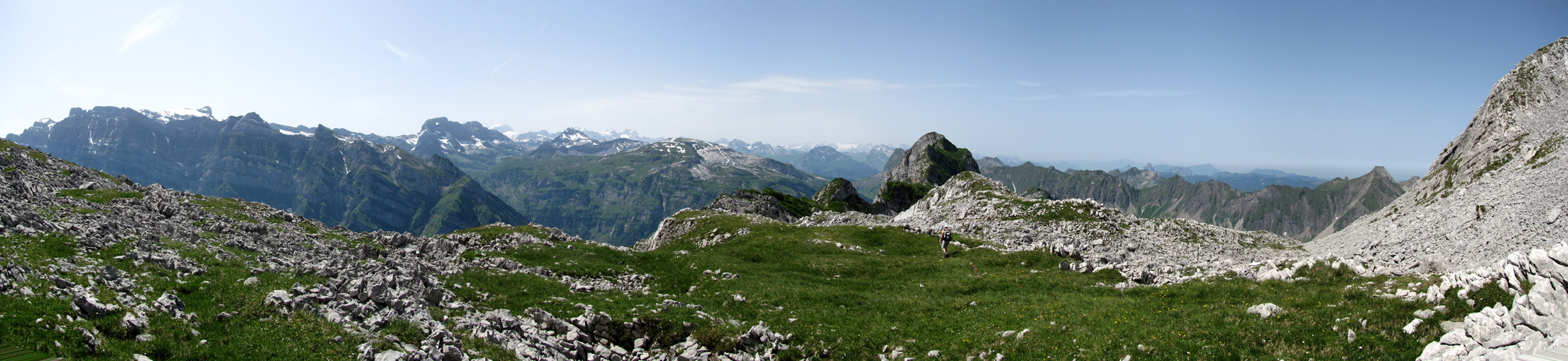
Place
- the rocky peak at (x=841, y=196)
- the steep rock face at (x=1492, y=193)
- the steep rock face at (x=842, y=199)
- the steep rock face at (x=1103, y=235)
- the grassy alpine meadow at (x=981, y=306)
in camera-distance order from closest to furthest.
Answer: the grassy alpine meadow at (x=981, y=306) < the steep rock face at (x=1492, y=193) < the steep rock face at (x=1103, y=235) < the steep rock face at (x=842, y=199) < the rocky peak at (x=841, y=196)

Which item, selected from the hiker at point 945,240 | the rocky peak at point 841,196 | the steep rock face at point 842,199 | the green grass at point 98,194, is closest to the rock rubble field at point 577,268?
the green grass at point 98,194

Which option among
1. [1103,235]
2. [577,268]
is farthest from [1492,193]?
[577,268]

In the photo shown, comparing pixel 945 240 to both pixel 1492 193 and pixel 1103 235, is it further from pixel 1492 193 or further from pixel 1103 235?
pixel 1492 193

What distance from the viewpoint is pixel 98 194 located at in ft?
137

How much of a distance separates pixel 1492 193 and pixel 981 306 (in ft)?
197

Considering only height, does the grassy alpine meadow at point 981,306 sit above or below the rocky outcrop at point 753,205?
above

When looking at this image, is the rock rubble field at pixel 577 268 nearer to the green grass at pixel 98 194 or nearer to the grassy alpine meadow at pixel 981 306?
the grassy alpine meadow at pixel 981 306

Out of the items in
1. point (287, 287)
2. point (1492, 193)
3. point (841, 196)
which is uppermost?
point (1492, 193)

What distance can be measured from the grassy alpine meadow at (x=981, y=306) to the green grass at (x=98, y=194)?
96.5ft

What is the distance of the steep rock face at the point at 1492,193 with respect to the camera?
38406 millimetres

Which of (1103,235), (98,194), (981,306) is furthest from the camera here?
(1103,235)

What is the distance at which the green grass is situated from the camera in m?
39.9

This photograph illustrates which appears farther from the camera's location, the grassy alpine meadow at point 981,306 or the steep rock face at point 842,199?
the steep rock face at point 842,199

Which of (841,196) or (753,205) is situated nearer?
(753,205)
